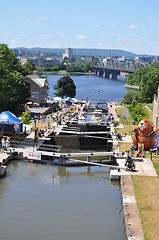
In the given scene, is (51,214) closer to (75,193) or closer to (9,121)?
(75,193)

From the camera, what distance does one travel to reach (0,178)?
3422 cm

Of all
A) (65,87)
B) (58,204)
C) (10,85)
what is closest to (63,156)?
(58,204)

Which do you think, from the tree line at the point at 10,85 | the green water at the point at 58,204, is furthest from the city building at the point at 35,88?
the green water at the point at 58,204

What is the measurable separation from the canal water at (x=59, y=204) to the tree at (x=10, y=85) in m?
13.4

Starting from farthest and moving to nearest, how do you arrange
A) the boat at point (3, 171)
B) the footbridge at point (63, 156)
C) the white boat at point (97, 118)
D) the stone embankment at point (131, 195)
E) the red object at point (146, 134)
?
the white boat at point (97, 118), the red object at point (146, 134), the footbridge at point (63, 156), the boat at point (3, 171), the stone embankment at point (131, 195)

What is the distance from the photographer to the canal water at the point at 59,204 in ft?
78.2

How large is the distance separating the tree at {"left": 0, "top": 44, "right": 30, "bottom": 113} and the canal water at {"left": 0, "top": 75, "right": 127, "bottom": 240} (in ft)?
44.1

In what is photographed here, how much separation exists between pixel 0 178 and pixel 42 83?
48765 mm

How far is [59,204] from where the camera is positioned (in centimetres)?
2853

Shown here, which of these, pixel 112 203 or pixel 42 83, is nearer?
pixel 112 203

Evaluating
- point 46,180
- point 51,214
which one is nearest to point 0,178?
point 46,180

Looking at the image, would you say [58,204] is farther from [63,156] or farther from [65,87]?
[65,87]

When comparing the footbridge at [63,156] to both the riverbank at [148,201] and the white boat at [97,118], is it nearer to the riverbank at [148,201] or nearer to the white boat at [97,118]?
the riverbank at [148,201]

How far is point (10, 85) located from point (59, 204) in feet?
101
